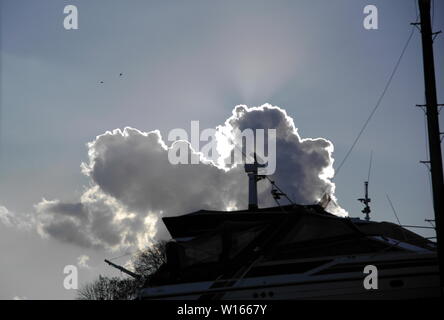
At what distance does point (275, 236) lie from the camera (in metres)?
14.8

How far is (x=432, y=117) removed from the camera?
14.8 m

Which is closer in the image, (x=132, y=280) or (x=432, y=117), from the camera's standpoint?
(x=432, y=117)

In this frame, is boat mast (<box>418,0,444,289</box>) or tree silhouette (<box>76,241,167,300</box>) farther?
tree silhouette (<box>76,241,167,300</box>)

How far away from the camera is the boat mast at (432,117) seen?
45.3 feet

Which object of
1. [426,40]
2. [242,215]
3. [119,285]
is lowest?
[119,285]

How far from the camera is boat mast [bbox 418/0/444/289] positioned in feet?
45.3

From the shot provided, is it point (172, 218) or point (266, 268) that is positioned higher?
point (172, 218)

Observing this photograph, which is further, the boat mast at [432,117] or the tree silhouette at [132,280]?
the tree silhouette at [132,280]
